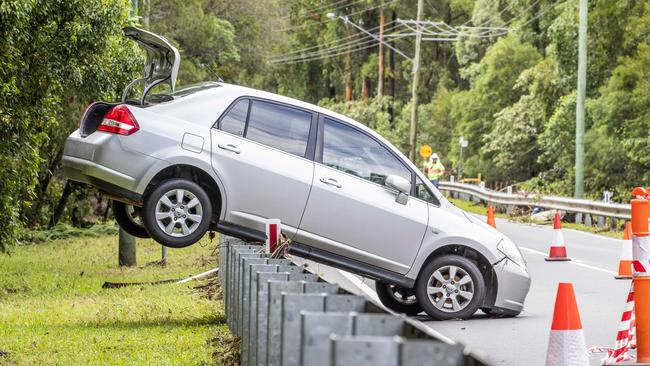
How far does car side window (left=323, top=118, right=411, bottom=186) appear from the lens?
1200 centimetres

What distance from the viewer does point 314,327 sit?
455 centimetres

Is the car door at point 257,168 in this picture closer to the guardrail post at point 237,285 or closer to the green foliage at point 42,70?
the guardrail post at point 237,285

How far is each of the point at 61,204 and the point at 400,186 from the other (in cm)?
2458

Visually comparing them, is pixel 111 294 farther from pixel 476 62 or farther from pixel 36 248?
pixel 476 62

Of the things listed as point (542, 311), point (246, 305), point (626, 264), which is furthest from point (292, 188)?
point (626, 264)

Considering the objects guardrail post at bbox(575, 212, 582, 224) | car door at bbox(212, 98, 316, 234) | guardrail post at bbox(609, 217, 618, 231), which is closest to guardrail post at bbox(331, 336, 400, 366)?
car door at bbox(212, 98, 316, 234)

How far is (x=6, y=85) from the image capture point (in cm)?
1483

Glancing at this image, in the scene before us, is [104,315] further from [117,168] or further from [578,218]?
[578,218]

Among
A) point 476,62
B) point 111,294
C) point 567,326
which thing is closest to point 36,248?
point 111,294

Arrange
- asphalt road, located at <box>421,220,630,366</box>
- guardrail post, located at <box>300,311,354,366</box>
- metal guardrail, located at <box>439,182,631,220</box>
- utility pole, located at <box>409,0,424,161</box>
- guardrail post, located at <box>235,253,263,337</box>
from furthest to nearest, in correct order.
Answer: utility pole, located at <box>409,0,424,161</box>, metal guardrail, located at <box>439,182,631,220</box>, asphalt road, located at <box>421,220,630,366</box>, guardrail post, located at <box>235,253,263,337</box>, guardrail post, located at <box>300,311,354,366</box>

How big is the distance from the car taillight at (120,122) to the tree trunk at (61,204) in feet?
75.4

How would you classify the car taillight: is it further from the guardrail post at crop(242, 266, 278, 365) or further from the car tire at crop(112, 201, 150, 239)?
the guardrail post at crop(242, 266, 278, 365)

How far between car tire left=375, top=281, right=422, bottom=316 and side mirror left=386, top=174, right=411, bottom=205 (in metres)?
1.32

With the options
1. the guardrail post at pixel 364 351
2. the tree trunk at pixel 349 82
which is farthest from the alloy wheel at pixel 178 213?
the tree trunk at pixel 349 82
